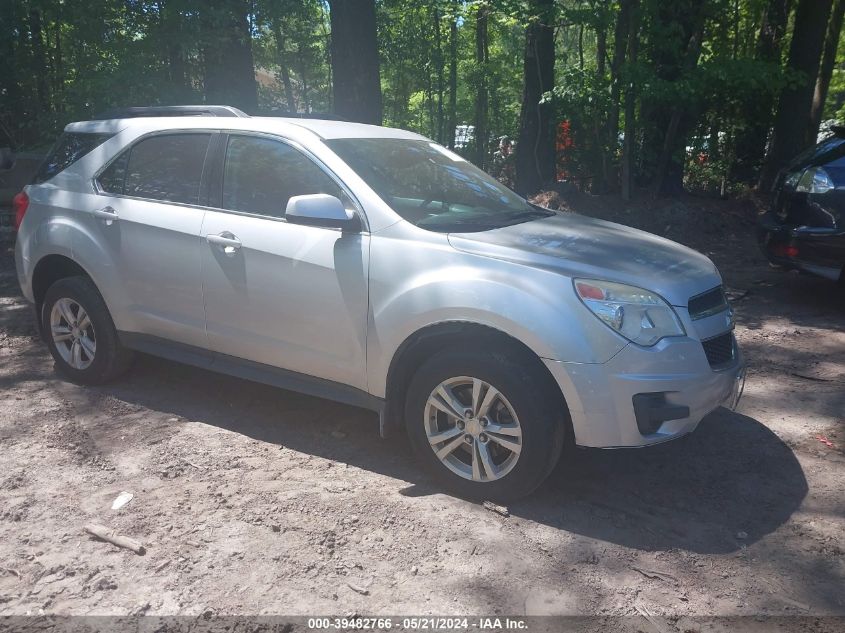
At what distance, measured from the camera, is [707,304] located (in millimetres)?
3939

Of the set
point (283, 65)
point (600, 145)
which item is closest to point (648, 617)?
point (600, 145)

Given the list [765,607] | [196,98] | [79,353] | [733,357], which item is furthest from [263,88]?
[765,607]

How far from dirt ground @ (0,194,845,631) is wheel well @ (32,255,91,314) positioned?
2.21 feet

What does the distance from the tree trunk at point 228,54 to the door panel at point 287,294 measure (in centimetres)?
564

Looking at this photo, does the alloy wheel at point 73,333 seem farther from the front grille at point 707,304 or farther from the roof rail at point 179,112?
the front grille at point 707,304

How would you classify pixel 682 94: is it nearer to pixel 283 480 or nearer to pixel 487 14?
pixel 487 14

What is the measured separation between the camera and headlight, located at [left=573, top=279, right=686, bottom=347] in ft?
11.7

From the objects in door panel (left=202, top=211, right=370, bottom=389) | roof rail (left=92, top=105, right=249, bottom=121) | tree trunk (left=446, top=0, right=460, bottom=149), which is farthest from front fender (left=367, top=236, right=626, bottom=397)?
tree trunk (left=446, top=0, right=460, bottom=149)

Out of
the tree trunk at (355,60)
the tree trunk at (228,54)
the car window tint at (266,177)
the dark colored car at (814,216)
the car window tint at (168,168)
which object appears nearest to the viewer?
the car window tint at (266,177)

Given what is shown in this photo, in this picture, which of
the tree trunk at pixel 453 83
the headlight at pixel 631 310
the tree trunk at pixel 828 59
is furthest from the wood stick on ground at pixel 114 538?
the tree trunk at pixel 828 59

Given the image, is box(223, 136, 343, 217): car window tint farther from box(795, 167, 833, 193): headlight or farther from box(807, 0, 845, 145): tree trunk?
box(807, 0, 845, 145): tree trunk

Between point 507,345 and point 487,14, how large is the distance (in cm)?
920

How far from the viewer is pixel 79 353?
5.47 metres

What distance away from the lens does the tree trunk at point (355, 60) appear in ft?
29.2
